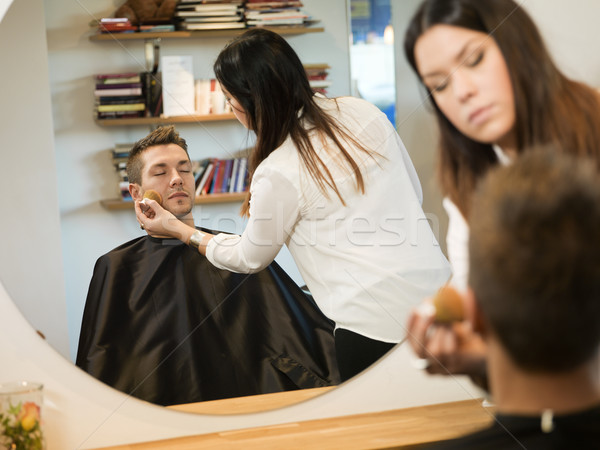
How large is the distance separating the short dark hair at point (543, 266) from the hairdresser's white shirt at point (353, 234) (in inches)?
22.4

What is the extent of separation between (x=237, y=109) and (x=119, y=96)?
0.73ft

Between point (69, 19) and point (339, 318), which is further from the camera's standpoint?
point (339, 318)

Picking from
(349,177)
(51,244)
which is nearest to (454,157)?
(349,177)

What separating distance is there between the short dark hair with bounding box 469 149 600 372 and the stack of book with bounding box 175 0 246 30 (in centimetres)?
73

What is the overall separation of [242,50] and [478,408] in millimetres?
932

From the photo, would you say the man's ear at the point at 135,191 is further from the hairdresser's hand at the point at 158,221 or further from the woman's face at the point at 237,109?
the woman's face at the point at 237,109

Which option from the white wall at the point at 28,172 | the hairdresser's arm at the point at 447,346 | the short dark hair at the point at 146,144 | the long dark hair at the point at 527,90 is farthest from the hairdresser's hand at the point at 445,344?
the white wall at the point at 28,172

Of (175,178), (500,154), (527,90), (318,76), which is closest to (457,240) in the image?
(500,154)

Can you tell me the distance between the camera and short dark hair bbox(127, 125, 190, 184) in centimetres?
126

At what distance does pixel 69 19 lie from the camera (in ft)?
4.03

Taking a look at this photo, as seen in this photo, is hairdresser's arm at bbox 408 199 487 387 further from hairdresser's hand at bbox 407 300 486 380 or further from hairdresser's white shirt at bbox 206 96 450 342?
hairdresser's white shirt at bbox 206 96 450 342

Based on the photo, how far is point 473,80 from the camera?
1.08 meters

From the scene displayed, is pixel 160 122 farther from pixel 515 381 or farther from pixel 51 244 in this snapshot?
pixel 515 381

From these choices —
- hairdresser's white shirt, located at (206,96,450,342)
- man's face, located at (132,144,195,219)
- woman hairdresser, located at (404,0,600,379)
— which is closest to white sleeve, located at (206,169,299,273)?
hairdresser's white shirt, located at (206,96,450,342)
